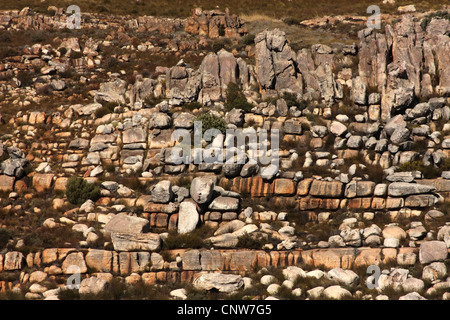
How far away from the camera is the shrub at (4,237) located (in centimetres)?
2394

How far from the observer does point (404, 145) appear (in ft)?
93.7

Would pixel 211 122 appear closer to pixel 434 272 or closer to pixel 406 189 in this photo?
pixel 406 189

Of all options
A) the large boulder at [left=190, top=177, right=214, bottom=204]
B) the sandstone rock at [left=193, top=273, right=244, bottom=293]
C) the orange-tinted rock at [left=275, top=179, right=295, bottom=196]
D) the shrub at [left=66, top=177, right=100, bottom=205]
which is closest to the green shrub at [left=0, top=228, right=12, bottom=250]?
the shrub at [left=66, top=177, right=100, bottom=205]

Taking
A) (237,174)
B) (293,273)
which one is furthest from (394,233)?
(237,174)

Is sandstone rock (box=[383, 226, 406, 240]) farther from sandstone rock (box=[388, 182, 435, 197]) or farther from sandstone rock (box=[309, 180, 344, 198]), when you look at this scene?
sandstone rock (box=[309, 180, 344, 198])

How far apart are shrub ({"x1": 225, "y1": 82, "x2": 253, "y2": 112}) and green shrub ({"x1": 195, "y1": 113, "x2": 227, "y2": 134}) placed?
2.03 metres

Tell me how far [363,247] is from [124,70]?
27163mm

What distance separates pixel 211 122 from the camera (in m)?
30.5

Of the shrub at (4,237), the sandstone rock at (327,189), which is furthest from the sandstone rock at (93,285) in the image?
the sandstone rock at (327,189)

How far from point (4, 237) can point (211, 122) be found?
13.4 metres

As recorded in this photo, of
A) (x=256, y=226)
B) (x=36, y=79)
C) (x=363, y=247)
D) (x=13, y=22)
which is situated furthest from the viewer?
(x=13, y=22)

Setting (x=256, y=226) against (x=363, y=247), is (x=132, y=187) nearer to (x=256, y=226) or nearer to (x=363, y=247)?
(x=256, y=226)

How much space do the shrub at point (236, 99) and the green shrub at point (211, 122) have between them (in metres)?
2.03

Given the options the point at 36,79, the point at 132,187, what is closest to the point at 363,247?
the point at 132,187
